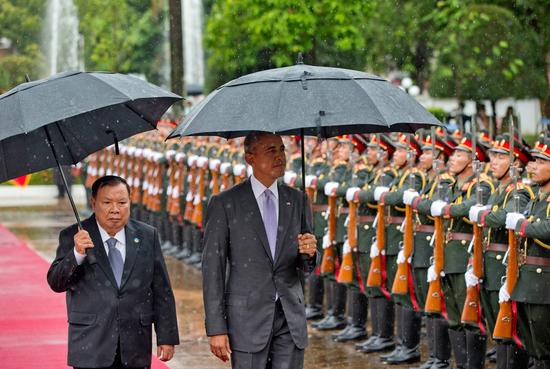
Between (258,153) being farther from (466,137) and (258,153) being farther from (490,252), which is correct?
(466,137)

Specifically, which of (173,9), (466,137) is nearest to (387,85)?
(466,137)

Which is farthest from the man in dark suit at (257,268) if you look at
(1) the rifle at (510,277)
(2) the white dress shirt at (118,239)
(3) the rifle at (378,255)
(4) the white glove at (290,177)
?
(4) the white glove at (290,177)

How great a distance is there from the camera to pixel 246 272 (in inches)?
228

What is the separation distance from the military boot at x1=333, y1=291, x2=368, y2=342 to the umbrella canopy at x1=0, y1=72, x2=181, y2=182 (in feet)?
14.7

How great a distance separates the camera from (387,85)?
18.9 ft

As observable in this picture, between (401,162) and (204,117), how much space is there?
4.70 metres

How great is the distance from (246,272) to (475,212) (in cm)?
274

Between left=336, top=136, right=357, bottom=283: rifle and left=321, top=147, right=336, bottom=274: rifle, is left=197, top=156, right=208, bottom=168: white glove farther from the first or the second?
left=336, top=136, right=357, bottom=283: rifle

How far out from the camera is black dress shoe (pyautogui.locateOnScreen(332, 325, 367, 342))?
10.4 meters

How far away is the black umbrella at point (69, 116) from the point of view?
5502mm

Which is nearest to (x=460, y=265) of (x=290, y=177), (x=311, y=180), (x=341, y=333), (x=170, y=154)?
(x=341, y=333)

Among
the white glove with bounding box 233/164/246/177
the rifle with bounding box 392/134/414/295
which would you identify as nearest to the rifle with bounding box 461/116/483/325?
the rifle with bounding box 392/134/414/295

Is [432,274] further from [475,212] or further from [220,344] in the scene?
[220,344]

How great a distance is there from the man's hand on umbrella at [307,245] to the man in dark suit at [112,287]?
632 mm
